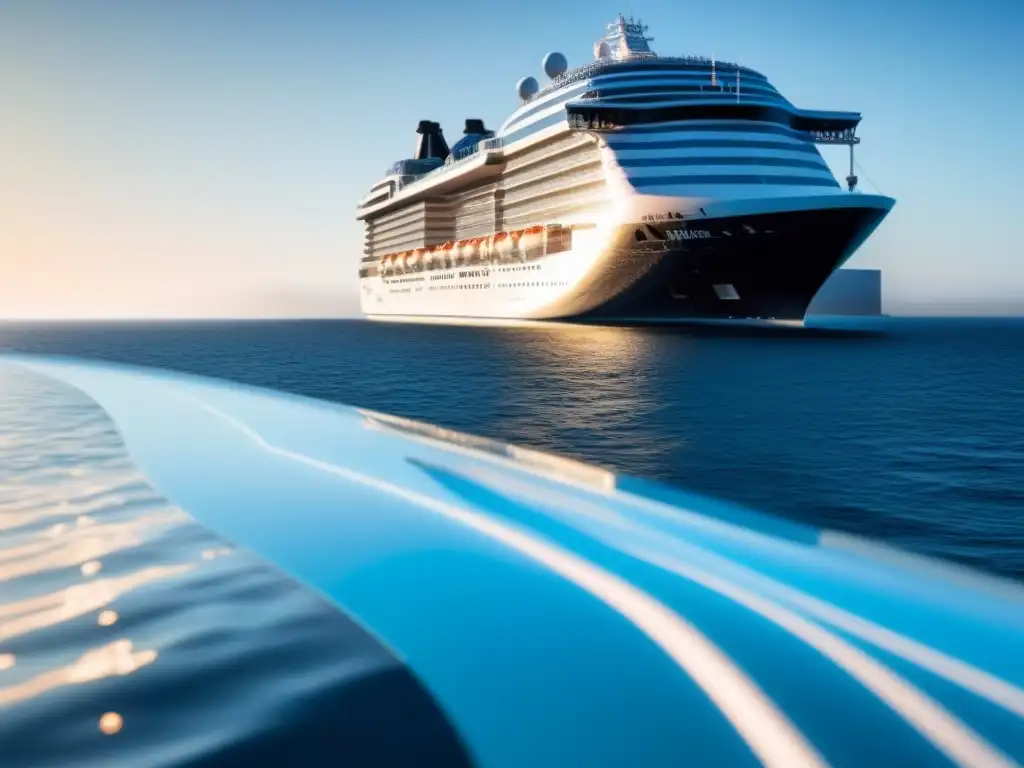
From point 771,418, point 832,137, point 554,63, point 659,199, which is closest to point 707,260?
point 659,199

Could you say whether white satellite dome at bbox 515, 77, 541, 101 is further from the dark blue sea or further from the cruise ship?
the dark blue sea

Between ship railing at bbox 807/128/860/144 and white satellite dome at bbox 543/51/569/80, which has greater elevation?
white satellite dome at bbox 543/51/569/80

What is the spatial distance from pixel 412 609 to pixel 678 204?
1473 inches

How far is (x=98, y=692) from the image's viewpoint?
167 inches

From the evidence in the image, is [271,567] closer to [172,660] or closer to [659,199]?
[172,660]

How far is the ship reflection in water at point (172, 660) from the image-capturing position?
3748 millimetres

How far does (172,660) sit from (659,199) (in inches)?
1557

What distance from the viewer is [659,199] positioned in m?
41.8

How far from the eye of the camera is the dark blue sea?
3951 millimetres

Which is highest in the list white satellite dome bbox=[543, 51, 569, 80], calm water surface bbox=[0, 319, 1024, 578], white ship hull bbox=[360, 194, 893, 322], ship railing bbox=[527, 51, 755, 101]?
white satellite dome bbox=[543, 51, 569, 80]

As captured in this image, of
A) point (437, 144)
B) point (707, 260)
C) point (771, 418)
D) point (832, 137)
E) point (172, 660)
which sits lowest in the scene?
point (771, 418)

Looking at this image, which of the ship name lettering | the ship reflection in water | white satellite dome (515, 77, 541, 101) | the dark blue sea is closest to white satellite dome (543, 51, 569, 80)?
white satellite dome (515, 77, 541, 101)

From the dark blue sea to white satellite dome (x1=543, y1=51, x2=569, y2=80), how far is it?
49176 mm

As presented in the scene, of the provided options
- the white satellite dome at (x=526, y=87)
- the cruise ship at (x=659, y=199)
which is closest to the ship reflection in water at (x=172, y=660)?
the cruise ship at (x=659, y=199)
